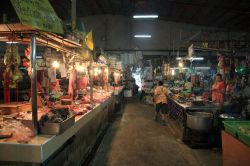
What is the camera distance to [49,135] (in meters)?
3.81

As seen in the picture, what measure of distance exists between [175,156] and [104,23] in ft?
61.9

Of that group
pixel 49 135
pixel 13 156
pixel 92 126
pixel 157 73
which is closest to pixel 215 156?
pixel 92 126

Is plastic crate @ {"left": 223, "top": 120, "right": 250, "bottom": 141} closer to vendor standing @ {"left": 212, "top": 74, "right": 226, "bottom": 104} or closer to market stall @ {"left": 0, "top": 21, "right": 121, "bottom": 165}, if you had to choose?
market stall @ {"left": 0, "top": 21, "right": 121, "bottom": 165}

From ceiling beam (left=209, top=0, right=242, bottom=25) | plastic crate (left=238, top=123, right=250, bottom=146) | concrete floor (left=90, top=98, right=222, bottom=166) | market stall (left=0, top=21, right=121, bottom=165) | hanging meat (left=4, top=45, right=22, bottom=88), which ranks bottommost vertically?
concrete floor (left=90, top=98, right=222, bottom=166)

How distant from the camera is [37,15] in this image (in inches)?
134

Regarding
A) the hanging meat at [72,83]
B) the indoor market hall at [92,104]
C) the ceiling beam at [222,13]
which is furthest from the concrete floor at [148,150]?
the ceiling beam at [222,13]

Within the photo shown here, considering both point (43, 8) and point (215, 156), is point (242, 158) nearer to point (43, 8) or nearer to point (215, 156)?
point (215, 156)

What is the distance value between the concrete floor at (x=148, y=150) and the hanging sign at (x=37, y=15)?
4223 mm

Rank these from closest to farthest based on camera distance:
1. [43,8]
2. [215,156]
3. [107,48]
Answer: [43,8] → [215,156] → [107,48]

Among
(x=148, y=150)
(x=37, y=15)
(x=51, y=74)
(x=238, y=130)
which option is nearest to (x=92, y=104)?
Result: (x=51, y=74)

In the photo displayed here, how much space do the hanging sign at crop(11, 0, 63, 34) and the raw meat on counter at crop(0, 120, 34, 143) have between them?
163 centimetres

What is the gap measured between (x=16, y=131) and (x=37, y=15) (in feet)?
6.28

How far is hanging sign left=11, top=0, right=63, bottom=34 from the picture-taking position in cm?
308

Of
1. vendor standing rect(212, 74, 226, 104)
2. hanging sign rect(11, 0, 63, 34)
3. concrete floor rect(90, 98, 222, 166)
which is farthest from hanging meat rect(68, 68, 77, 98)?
vendor standing rect(212, 74, 226, 104)
